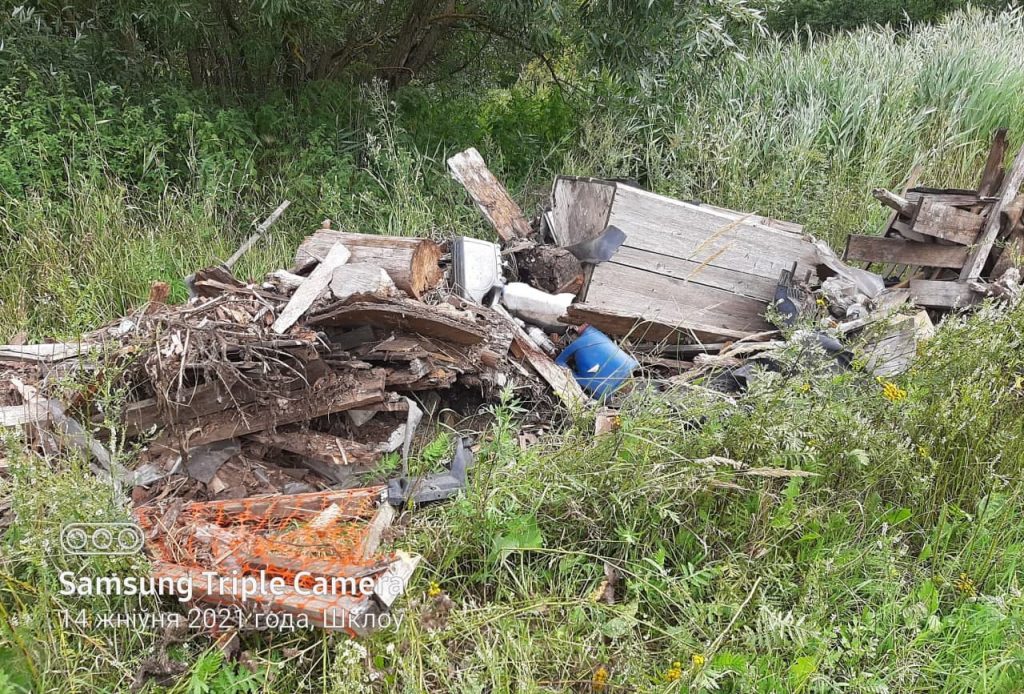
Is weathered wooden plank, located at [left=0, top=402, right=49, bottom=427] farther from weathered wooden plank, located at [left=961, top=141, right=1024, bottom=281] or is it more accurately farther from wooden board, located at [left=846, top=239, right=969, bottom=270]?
weathered wooden plank, located at [left=961, top=141, right=1024, bottom=281]

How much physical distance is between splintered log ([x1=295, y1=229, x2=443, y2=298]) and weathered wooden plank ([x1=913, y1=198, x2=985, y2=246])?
9.91ft

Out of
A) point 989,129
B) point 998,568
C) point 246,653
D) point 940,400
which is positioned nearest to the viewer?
point 246,653

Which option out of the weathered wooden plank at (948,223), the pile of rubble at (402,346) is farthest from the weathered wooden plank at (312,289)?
the weathered wooden plank at (948,223)

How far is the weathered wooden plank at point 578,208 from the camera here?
429 cm

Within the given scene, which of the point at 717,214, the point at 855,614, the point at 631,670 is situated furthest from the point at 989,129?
the point at 631,670

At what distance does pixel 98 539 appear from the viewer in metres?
2.16

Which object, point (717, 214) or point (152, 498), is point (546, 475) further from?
point (717, 214)

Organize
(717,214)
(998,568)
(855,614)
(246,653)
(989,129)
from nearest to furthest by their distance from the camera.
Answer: (246,653) → (855,614) → (998,568) → (717,214) → (989,129)

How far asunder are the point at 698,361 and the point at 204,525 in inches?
98.7

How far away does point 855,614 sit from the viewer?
2.44 metres

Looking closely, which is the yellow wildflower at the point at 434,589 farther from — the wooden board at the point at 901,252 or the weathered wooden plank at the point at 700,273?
the wooden board at the point at 901,252

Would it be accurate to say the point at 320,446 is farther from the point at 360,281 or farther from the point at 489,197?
the point at 489,197

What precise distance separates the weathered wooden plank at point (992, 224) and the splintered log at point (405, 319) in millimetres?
3200

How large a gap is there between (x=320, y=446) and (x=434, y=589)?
37.4 inches
